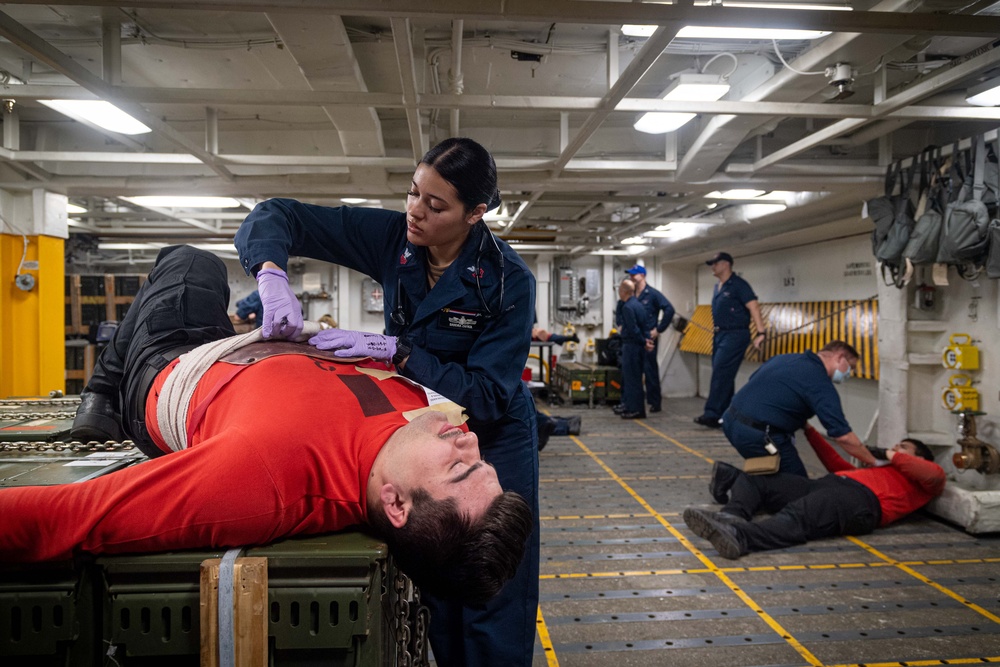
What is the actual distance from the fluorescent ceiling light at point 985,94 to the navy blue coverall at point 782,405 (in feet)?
6.79

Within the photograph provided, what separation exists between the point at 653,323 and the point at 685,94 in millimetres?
5147

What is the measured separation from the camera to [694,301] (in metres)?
12.3

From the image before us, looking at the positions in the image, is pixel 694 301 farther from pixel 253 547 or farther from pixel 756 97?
pixel 253 547

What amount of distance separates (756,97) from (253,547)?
427 cm

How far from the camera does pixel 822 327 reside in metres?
7.74

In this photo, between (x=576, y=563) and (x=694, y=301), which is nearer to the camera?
(x=576, y=563)

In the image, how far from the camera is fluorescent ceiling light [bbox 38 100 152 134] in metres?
4.12

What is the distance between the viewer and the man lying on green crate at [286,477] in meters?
1.16

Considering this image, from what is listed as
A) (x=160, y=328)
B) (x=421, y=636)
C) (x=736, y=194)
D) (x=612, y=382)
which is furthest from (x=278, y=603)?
(x=612, y=382)

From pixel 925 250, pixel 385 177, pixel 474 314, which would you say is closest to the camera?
pixel 474 314

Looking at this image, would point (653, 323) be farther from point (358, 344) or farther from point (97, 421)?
point (97, 421)

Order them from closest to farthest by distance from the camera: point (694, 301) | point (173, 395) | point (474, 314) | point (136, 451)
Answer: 1. point (173, 395)
2. point (474, 314)
3. point (136, 451)
4. point (694, 301)

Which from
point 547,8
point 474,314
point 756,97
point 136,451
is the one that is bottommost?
point 136,451

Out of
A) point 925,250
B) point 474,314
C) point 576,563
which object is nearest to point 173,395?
point 474,314
